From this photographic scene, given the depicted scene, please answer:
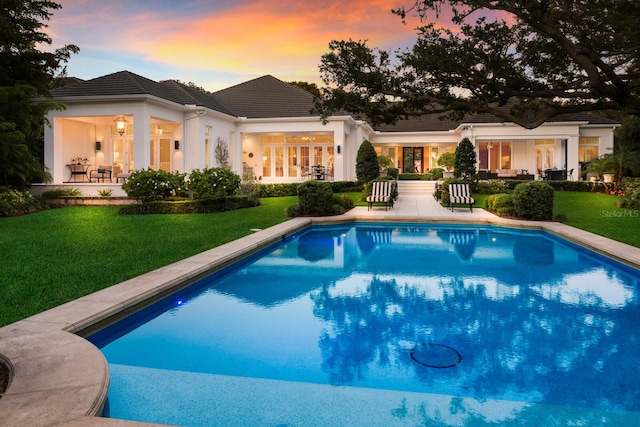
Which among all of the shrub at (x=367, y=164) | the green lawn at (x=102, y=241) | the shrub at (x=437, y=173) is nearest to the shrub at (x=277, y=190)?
the shrub at (x=367, y=164)

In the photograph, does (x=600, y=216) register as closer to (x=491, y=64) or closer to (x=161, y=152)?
(x=491, y=64)

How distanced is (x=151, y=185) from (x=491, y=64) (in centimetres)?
1064

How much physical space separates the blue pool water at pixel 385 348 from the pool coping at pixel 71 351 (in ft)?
0.69

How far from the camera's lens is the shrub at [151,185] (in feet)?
49.6

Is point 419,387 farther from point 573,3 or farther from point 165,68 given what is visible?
point 165,68

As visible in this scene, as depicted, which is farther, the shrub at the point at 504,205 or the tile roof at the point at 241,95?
the tile roof at the point at 241,95

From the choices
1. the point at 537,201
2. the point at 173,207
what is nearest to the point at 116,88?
the point at 173,207

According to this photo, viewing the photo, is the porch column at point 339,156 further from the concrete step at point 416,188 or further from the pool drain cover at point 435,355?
the pool drain cover at point 435,355

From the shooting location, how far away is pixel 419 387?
12.5ft

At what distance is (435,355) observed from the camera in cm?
445

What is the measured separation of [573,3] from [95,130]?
62.2ft

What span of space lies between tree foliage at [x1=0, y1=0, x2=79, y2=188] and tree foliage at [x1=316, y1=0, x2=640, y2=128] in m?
9.51

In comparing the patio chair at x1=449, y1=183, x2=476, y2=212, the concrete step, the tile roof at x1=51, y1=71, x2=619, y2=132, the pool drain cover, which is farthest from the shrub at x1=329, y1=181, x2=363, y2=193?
the pool drain cover

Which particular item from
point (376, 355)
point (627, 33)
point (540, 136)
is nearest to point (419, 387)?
point (376, 355)
